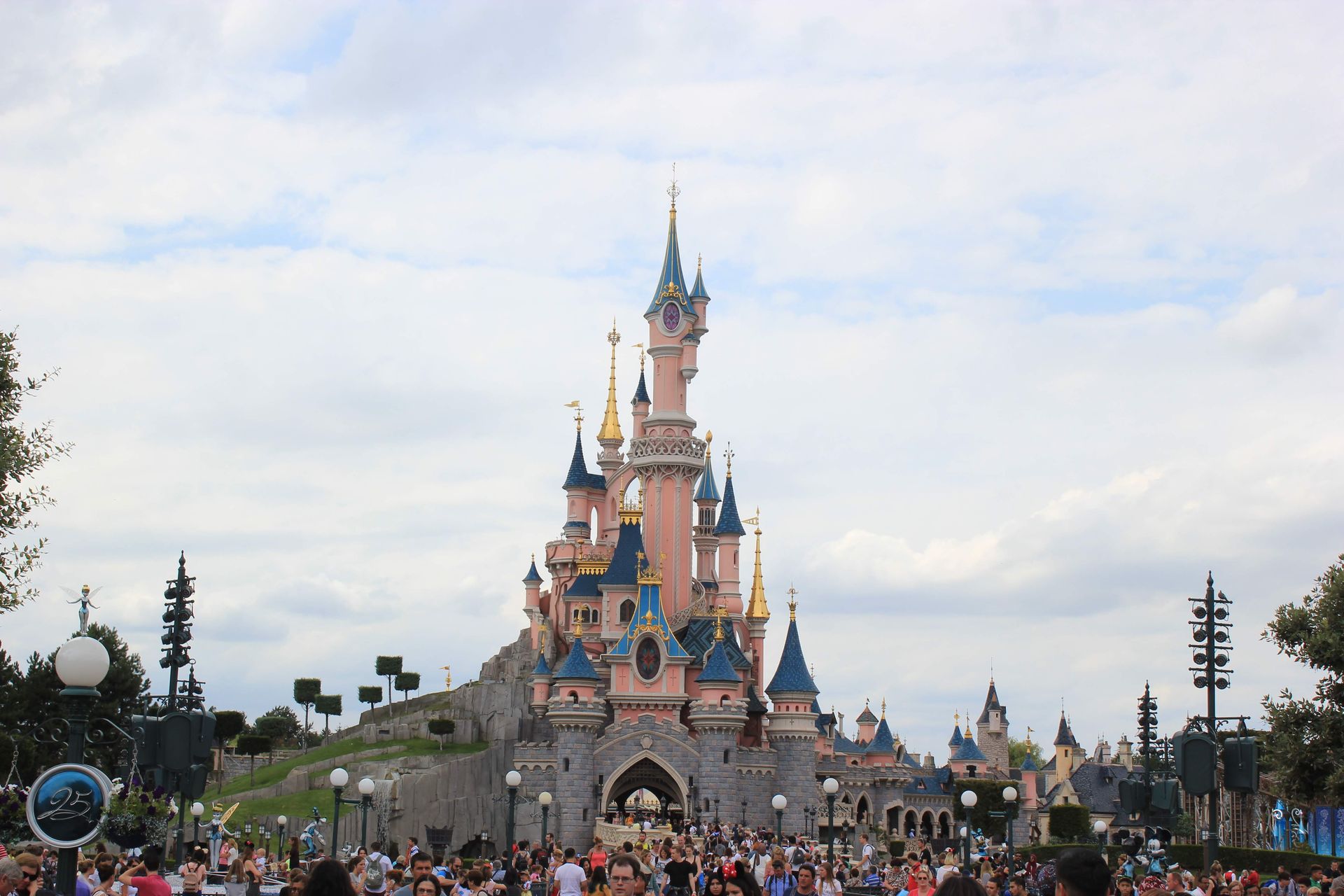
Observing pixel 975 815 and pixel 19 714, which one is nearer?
pixel 19 714

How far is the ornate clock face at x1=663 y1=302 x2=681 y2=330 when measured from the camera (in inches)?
2847

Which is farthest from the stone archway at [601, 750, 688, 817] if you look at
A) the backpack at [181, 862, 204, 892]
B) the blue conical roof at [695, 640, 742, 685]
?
the backpack at [181, 862, 204, 892]

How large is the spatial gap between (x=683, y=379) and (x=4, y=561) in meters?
45.4

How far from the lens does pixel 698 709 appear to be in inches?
2468

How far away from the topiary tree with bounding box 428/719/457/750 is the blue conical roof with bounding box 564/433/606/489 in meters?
13.7

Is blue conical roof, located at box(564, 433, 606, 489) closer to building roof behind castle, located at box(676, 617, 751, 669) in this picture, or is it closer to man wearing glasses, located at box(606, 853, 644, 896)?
building roof behind castle, located at box(676, 617, 751, 669)

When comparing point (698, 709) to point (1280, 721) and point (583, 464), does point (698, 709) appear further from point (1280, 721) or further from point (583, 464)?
point (1280, 721)

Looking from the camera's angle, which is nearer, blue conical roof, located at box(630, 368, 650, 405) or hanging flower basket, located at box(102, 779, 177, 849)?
hanging flower basket, located at box(102, 779, 177, 849)

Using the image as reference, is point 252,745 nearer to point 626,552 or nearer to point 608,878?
point 626,552

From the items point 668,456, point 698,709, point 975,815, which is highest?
point 668,456

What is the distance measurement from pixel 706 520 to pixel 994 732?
39.7 metres

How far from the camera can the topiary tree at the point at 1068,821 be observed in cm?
7800

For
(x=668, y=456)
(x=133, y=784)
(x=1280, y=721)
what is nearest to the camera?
(x=1280, y=721)

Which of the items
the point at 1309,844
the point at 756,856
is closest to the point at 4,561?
the point at 756,856
